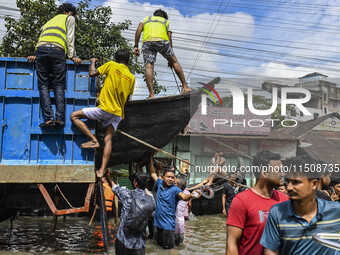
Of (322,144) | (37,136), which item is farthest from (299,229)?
(322,144)

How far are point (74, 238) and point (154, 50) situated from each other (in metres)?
4.21

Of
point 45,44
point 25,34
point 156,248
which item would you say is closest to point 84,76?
point 45,44

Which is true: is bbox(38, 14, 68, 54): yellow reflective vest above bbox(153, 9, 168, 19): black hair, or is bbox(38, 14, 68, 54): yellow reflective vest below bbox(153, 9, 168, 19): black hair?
below

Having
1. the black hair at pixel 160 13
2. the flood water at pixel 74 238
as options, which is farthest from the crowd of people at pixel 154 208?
the black hair at pixel 160 13

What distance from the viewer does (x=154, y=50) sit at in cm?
637

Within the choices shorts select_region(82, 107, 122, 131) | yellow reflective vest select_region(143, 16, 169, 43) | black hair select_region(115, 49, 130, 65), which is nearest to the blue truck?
shorts select_region(82, 107, 122, 131)

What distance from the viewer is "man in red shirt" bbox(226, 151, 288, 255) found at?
2.75 metres

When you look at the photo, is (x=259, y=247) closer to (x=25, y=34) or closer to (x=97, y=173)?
(x=97, y=173)

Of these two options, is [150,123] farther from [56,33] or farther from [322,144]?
[322,144]

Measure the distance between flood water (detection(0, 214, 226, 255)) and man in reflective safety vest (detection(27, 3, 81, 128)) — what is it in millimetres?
2417

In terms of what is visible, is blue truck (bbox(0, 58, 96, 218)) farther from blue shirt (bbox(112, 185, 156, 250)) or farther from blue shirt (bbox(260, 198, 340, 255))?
blue shirt (bbox(260, 198, 340, 255))

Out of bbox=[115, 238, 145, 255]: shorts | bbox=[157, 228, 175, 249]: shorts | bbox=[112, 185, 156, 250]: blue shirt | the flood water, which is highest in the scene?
bbox=[112, 185, 156, 250]: blue shirt

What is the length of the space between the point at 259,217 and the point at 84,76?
3.82 meters

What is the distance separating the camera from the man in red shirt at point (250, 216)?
2754mm
